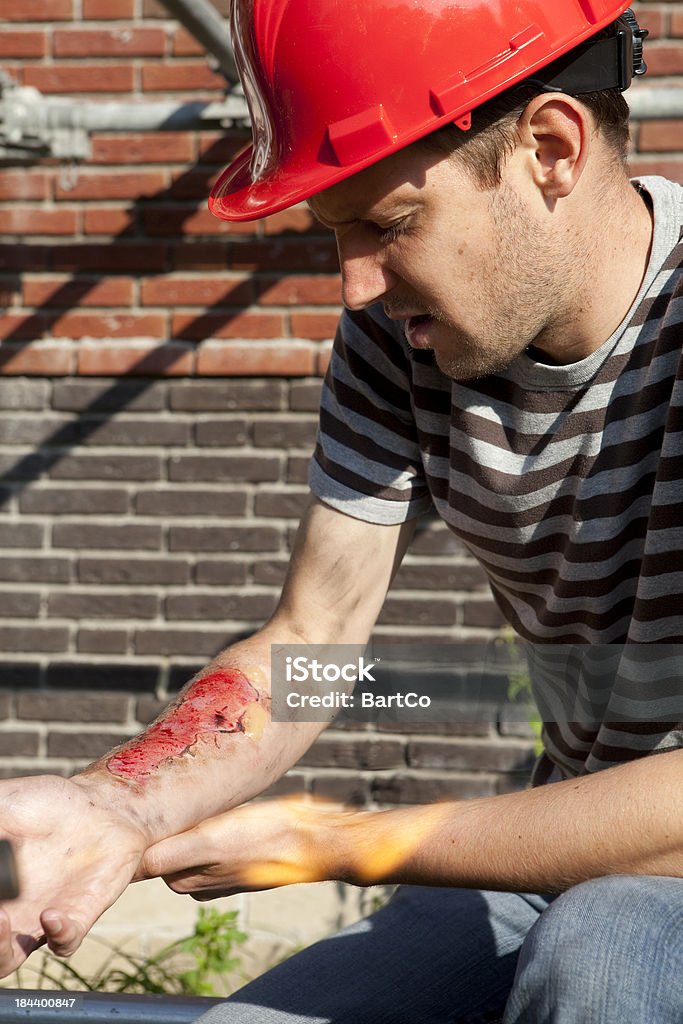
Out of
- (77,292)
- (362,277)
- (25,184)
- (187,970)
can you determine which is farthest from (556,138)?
(187,970)

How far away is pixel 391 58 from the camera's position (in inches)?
62.4

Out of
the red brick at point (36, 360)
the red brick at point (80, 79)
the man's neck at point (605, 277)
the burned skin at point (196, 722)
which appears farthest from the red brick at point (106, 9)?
the burned skin at point (196, 722)

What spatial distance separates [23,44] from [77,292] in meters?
0.80

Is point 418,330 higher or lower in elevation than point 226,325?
lower

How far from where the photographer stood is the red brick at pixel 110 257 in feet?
11.8

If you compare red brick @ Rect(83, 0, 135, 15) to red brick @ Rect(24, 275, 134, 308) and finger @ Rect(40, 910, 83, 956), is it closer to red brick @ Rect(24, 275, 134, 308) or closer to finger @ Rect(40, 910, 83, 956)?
red brick @ Rect(24, 275, 134, 308)

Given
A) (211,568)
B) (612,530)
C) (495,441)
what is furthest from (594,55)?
(211,568)

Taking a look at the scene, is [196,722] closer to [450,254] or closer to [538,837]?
[538,837]

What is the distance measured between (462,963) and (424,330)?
1.03 metres

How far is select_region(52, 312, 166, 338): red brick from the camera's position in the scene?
362 centimetres

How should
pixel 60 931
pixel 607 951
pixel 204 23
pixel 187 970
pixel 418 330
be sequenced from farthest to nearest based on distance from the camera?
pixel 187 970 < pixel 204 23 < pixel 418 330 < pixel 60 931 < pixel 607 951

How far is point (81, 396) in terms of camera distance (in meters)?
3.68

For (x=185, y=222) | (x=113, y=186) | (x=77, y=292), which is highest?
(x=113, y=186)

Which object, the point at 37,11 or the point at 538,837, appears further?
the point at 37,11
